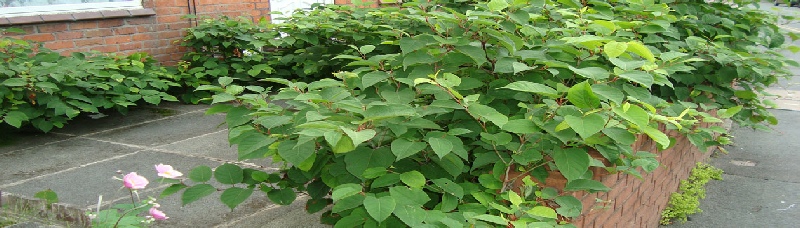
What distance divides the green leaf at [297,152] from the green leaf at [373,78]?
17.7 inches

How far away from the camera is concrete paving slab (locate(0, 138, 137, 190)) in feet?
13.9

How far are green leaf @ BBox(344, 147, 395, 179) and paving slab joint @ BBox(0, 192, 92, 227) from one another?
3.93 feet

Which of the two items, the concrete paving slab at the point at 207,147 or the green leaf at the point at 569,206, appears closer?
the green leaf at the point at 569,206

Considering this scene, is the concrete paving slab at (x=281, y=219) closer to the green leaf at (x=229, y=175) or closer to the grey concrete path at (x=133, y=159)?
the grey concrete path at (x=133, y=159)

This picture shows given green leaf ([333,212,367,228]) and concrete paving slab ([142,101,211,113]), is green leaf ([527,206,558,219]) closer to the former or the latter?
green leaf ([333,212,367,228])

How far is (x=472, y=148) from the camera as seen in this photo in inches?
107

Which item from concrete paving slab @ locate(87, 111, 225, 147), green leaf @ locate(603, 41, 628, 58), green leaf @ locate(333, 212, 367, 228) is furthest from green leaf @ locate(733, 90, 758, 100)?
concrete paving slab @ locate(87, 111, 225, 147)

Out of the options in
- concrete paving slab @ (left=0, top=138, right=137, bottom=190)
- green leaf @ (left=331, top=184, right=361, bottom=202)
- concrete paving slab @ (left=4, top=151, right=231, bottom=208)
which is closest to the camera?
green leaf @ (left=331, top=184, right=361, bottom=202)

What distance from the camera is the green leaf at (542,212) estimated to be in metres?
2.33


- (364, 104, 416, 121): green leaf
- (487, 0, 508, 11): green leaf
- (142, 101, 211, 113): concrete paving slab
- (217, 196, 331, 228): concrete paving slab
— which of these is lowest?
(142, 101, 211, 113): concrete paving slab

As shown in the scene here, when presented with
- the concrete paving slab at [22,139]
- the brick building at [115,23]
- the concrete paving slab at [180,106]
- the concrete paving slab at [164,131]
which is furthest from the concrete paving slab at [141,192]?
the brick building at [115,23]

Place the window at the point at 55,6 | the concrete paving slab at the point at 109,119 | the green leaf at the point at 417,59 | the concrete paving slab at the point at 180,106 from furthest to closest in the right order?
the concrete paving slab at the point at 180,106, the window at the point at 55,6, the concrete paving slab at the point at 109,119, the green leaf at the point at 417,59

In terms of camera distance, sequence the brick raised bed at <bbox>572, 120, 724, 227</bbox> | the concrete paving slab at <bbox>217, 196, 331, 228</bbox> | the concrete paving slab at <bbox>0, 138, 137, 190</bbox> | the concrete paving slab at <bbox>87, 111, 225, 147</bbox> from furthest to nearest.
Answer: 1. the concrete paving slab at <bbox>87, 111, 225, 147</bbox>
2. the concrete paving slab at <bbox>0, 138, 137, 190</bbox>
3. the concrete paving slab at <bbox>217, 196, 331, 228</bbox>
4. the brick raised bed at <bbox>572, 120, 724, 227</bbox>

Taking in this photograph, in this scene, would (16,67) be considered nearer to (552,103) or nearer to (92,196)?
(92,196)
